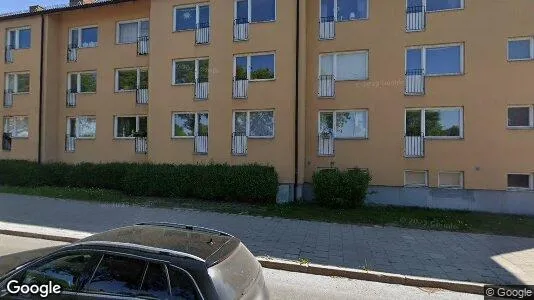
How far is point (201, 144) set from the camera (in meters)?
15.5

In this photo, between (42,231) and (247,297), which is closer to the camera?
(247,297)

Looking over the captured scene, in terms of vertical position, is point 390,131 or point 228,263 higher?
point 390,131

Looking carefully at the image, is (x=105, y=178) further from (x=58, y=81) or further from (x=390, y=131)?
(x=390, y=131)

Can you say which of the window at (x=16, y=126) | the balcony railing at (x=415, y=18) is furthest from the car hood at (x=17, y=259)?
the window at (x=16, y=126)

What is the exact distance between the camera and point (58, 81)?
19.1 metres

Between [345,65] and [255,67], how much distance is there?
3.82m

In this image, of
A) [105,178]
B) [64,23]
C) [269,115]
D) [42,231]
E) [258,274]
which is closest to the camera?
[258,274]

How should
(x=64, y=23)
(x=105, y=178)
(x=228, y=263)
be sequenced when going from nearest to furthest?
(x=228, y=263), (x=105, y=178), (x=64, y=23)

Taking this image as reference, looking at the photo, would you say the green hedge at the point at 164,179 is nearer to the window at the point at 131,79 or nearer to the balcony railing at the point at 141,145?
the balcony railing at the point at 141,145

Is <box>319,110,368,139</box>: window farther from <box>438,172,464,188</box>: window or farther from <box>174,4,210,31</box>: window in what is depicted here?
<box>174,4,210,31</box>: window

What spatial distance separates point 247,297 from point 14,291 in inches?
80.9

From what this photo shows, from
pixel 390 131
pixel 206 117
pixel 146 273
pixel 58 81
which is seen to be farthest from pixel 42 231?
pixel 58 81

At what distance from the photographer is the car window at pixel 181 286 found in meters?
2.80

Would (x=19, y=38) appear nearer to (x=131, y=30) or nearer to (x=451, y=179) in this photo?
(x=131, y=30)
